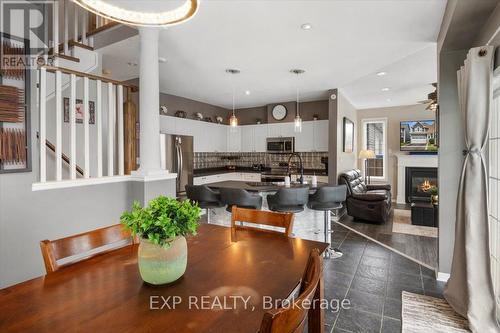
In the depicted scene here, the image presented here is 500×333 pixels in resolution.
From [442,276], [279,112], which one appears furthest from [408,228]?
[279,112]

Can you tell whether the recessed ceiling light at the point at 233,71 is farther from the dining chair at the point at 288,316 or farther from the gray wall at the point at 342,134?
the dining chair at the point at 288,316

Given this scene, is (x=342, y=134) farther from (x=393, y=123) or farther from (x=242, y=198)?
(x=242, y=198)

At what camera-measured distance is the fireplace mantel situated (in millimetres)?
6921

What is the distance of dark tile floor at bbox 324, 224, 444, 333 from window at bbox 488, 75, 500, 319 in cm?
59

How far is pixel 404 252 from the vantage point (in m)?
3.67

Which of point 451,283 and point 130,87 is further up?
point 130,87

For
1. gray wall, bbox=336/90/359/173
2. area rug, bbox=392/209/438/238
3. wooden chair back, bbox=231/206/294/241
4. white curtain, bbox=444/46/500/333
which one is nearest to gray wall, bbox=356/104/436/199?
gray wall, bbox=336/90/359/173

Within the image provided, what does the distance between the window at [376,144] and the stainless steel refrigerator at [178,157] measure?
5.20 meters

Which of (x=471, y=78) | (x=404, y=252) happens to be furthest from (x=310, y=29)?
(x=404, y=252)

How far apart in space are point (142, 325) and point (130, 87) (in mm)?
2614

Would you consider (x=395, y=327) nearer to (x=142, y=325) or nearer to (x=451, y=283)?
(x=451, y=283)

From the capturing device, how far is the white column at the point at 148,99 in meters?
2.74

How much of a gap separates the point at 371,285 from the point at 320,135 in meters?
4.03

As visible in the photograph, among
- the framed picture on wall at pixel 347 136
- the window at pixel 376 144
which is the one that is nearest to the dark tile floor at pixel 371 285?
the framed picture on wall at pixel 347 136
